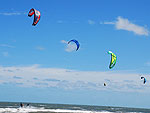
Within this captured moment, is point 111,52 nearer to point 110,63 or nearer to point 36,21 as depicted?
point 110,63

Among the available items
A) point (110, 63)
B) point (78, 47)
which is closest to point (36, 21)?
point (78, 47)

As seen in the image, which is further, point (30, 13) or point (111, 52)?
point (111, 52)

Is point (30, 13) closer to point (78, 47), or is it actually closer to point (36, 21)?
point (36, 21)

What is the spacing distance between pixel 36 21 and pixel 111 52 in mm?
7582

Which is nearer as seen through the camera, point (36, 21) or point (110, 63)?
point (36, 21)

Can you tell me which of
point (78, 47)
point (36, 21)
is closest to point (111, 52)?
point (78, 47)

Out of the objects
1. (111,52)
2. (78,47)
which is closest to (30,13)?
(78,47)

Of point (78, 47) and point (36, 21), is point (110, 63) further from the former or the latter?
point (36, 21)

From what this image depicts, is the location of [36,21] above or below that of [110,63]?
above

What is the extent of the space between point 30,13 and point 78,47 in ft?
20.3

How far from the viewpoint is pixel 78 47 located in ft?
81.4

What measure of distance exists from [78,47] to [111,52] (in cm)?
279

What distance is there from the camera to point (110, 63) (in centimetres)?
2412

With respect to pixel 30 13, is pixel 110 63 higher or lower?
lower
